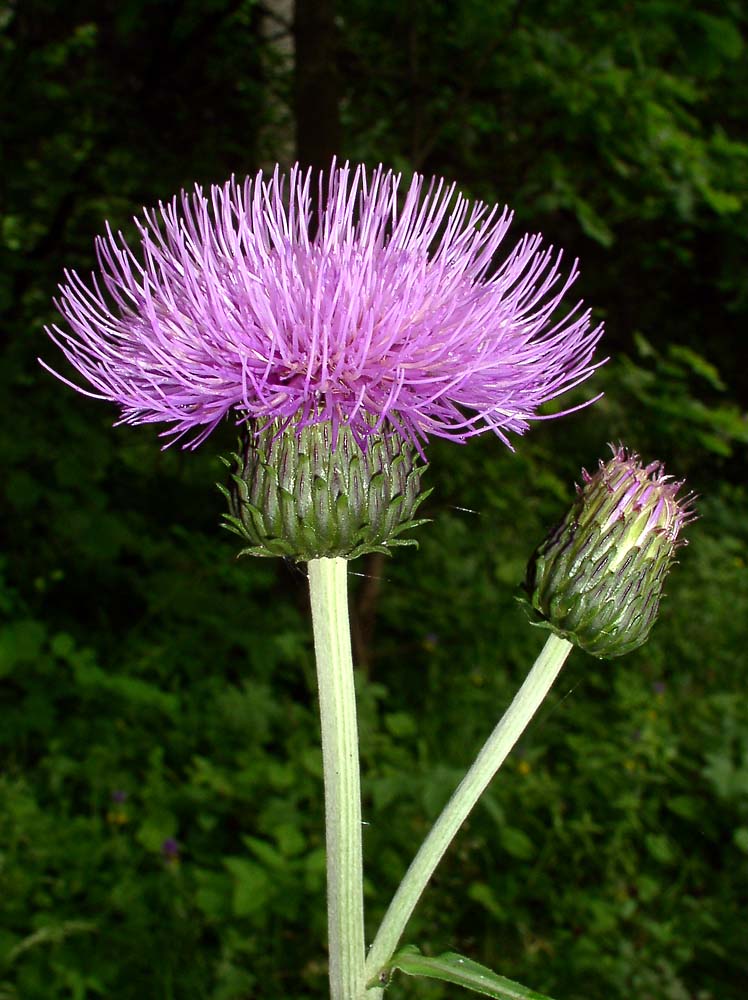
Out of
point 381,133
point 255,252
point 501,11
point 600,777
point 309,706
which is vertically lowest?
point 309,706

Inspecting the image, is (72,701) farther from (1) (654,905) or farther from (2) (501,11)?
(2) (501,11)

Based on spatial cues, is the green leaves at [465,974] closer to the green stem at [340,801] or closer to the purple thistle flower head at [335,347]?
the green stem at [340,801]

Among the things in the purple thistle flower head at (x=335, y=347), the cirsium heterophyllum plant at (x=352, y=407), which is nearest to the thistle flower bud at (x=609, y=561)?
the cirsium heterophyllum plant at (x=352, y=407)

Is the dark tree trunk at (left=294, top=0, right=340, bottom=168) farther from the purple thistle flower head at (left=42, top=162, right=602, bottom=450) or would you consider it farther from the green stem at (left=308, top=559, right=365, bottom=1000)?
the green stem at (left=308, top=559, right=365, bottom=1000)

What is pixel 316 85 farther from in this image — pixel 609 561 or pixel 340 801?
pixel 340 801

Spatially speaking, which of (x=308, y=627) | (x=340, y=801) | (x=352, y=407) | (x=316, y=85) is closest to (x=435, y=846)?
(x=340, y=801)

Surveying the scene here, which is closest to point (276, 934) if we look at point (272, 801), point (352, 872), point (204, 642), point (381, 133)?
point (272, 801)
